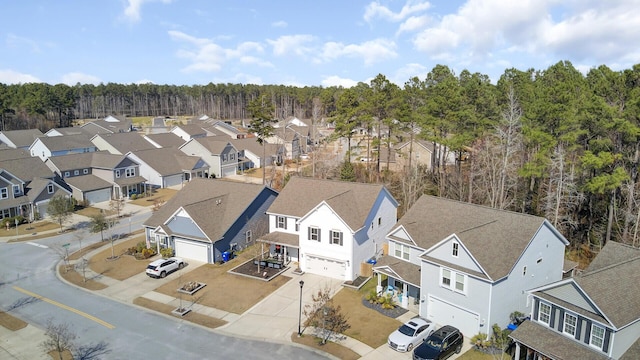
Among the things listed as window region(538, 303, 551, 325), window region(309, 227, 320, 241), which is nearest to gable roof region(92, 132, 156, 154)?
window region(309, 227, 320, 241)

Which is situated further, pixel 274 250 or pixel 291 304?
pixel 274 250

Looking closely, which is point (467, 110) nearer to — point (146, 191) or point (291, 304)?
point (291, 304)

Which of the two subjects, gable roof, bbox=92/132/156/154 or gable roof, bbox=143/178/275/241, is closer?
gable roof, bbox=143/178/275/241

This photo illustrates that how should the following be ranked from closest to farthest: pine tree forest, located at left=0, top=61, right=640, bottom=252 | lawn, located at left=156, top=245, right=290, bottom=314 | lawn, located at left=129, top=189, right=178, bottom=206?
lawn, located at left=156, top=245, right=290, bottom=314, pine tree forest, located at left=0, top=61, right=640, bottom=252, lawn, located at left=129, top=189, right=178, bottom=206

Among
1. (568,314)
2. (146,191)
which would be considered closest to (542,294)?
(568,314)

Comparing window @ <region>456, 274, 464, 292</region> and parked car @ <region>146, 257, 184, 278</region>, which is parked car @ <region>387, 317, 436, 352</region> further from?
parked car @ <region>146, 257, 184, 278</region>

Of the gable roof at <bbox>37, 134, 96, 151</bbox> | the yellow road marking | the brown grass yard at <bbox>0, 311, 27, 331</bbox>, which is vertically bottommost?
the brown grass yard at <bbox>0, 311, 27, 331</bbox>

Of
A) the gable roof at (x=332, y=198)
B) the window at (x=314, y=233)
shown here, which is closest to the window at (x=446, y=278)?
the gable roof at (x=332, y=198)
